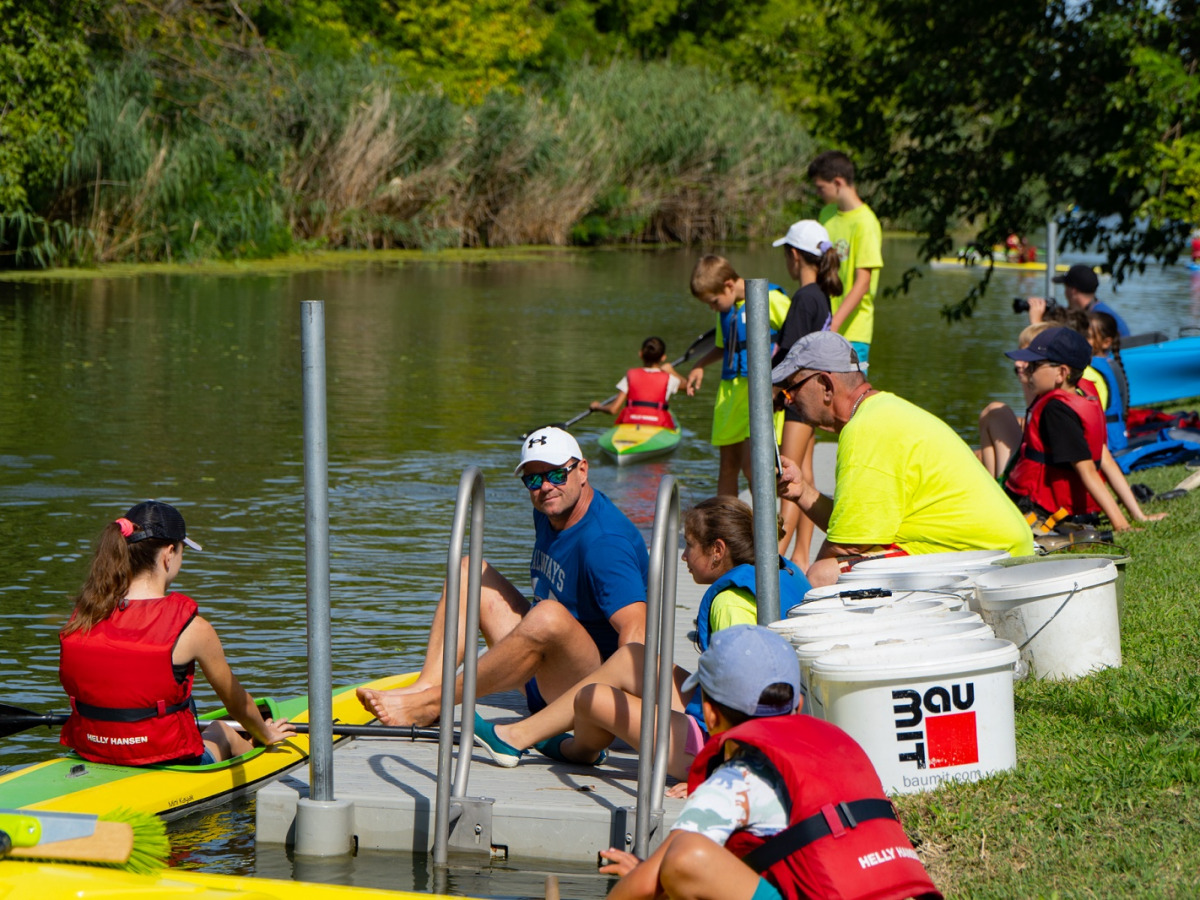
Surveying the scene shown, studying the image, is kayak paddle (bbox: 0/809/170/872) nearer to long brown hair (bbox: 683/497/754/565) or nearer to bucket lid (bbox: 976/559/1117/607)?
long brown hair (bbox: 683/497/754/565)

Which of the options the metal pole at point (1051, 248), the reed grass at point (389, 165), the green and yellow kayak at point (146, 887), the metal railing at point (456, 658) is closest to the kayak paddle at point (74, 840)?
the green and yellow kayak at point (146, 887)

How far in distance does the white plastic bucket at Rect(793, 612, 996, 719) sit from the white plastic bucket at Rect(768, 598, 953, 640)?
5 centimetres

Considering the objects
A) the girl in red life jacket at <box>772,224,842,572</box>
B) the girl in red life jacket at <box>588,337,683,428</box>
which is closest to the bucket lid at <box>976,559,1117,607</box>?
the girl in red life jacket at <box>772,224,842,572</box>

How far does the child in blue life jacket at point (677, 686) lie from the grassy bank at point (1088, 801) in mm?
893

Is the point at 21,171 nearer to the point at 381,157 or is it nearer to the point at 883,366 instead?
the point at 381,157

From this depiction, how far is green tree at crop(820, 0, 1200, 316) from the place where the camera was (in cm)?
1310

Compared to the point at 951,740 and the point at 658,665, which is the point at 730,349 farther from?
the point at 951,740

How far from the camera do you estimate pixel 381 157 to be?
37.5 m

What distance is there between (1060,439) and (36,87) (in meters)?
22.4

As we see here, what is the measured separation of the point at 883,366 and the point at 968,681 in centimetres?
1749

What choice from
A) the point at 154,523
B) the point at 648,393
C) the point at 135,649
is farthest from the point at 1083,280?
the point at 135,649

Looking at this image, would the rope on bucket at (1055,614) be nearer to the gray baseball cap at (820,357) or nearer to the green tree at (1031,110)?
the gray baseball cap at (820,357)

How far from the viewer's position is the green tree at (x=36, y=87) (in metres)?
25.6

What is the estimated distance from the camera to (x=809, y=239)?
8.26 meters
